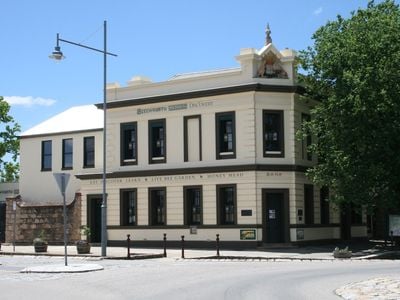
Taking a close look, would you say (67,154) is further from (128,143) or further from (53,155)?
(128,143)

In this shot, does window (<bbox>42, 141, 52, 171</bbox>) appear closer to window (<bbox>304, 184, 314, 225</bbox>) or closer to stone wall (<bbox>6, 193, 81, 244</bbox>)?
stone wall (<bbox>6, 193, 81, 244</bbox>)

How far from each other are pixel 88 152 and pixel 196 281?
81.4ft

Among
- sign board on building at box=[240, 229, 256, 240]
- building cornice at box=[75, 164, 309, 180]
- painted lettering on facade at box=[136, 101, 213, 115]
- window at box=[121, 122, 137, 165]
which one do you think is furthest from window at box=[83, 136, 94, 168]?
sign board on building at box=[240, 229, 256, 240]

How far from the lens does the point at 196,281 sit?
1720 cm

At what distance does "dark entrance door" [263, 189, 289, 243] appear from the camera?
1280 inches

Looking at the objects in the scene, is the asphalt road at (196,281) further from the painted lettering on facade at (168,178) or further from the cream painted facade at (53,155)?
the cream painted facade at (53,155)

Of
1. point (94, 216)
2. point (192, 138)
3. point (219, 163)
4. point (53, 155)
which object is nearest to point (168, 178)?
point (192, 138)

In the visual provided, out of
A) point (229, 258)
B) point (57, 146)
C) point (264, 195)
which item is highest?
point (57, 146)

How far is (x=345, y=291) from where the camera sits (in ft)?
46.8

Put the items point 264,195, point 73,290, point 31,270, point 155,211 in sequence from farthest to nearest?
point 155,211, point 264,195, point 31,270, point 73,290

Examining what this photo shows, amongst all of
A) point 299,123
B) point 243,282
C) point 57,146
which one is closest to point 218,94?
point 299,123

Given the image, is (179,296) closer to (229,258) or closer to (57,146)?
(229,258)

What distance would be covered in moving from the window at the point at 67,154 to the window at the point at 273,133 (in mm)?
14500

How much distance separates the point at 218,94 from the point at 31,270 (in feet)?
50.0
